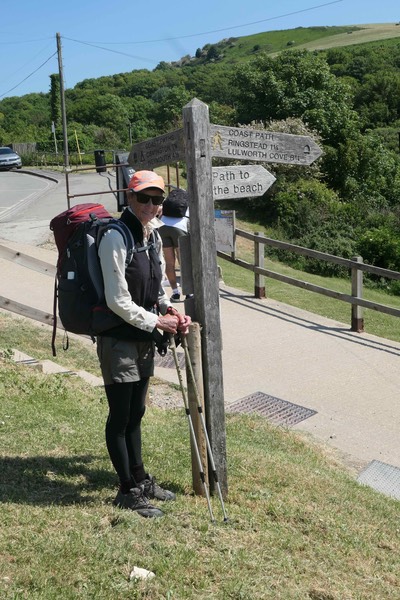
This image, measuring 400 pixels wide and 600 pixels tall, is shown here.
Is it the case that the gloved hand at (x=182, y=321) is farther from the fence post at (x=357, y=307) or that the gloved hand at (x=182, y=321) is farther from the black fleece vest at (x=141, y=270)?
the fence post at (x=357, y=307)

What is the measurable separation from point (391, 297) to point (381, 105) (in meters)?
60.1

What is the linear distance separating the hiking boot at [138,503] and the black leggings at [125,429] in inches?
1.9

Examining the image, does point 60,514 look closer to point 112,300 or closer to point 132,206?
point 112,300

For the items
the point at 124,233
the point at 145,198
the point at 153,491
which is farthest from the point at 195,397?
the point at 145,198

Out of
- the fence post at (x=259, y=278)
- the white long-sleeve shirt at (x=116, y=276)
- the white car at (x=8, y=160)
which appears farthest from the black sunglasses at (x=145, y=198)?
the white car at (x=8, y=160)

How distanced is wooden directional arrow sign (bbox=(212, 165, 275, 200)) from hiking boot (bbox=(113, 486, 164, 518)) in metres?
1.80

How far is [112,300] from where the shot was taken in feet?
12.1

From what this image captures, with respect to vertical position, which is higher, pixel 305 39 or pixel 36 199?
pixel 305 39

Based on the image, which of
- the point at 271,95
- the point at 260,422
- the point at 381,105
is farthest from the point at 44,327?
the point at 381,105

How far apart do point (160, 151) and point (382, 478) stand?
2977 millimetres

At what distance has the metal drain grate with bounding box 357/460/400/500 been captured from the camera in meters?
5.40

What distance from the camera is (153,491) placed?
13.7 ft

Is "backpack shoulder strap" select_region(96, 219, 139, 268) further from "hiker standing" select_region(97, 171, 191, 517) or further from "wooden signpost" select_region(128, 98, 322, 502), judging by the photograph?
"wooden signpost" select_region(128, 98, 322, 502)

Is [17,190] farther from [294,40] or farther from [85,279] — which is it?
[294,40]
